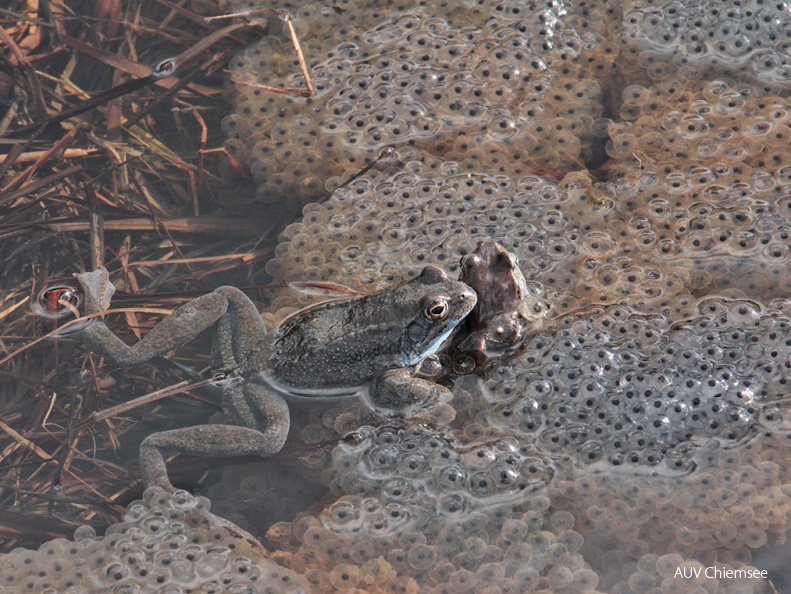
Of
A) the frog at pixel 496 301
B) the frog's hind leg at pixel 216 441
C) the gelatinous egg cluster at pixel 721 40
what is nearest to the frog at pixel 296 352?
the frog's hind leg at pixel 216 441

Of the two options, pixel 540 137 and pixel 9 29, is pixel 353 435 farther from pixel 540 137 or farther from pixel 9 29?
pixel 9 29

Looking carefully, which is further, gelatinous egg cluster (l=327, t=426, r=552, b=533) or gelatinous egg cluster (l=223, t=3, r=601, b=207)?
gelatinous egg cluster (l=223, t=3, r=601, b=207)

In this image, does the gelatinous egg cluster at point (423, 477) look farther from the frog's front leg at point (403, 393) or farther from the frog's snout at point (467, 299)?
the frog's snout at point (467, 299)

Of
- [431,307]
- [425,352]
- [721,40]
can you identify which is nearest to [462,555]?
[425,352]

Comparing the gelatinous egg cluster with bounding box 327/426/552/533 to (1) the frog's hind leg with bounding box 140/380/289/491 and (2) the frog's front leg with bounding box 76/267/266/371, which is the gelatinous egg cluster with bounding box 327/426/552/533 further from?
(2) the frog's front leg with bounding box 76/267/266/371

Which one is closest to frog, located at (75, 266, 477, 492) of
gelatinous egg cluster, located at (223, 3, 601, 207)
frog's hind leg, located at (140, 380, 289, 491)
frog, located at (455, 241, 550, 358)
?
frog's hind leg, located at (140, 380, 289, 491)

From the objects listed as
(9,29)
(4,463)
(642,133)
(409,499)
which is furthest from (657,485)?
(9,29)

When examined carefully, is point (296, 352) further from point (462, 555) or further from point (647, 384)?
point (647, 384)
